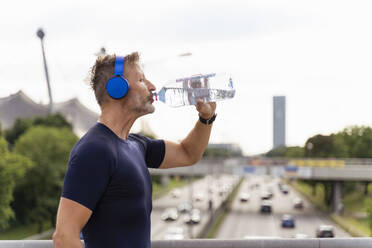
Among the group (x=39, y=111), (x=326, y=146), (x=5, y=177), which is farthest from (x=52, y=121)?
(x=326, y=146)

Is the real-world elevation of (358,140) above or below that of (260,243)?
below

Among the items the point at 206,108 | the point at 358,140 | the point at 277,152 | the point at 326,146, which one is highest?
the point at 206,108

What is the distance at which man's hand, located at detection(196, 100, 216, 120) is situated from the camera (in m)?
2.28

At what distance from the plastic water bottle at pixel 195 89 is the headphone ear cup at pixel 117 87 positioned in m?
0.43

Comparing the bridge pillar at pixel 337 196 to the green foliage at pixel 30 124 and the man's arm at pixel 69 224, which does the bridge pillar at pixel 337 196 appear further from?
the man's arm at pixel 69 224

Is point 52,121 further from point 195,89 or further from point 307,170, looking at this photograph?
point 195,89

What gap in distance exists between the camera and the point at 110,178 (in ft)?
6.09

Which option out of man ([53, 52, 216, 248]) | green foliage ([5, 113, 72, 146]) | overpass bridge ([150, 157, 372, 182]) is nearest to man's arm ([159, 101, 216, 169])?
man ([53, 52, 216, 248])

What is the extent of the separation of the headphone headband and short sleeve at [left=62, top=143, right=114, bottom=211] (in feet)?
1.07

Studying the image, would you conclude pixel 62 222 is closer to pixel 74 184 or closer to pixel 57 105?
pixel 74 184

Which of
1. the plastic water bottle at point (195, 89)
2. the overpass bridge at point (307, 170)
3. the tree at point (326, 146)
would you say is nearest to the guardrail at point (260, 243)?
the plastic water bottle at point (195, 89)

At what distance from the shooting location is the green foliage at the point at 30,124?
51.7m

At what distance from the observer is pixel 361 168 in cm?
4572

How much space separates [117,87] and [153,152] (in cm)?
57
